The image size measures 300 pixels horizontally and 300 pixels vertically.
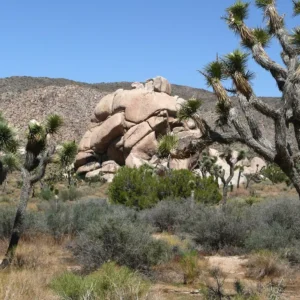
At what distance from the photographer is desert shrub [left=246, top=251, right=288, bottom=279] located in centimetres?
1036

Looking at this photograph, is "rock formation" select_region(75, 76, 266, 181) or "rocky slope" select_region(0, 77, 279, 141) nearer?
"rock formation" select_region(75, 76, 266, 181)

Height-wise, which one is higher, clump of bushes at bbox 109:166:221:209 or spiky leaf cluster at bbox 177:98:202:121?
spiky leaf cluster at bbox 177:98:202:121

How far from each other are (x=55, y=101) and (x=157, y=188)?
50.8 meters

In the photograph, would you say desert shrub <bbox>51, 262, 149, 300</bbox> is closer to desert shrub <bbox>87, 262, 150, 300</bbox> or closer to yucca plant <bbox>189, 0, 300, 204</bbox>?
desert shrub <bbox>87, 262, 150, 300</bbox>

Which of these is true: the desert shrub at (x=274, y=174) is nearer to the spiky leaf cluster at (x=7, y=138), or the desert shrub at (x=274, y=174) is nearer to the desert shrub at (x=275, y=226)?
the desert shrub at (x=275, y=226)

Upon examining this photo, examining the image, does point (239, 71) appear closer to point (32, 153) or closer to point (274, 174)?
point (32, 153)

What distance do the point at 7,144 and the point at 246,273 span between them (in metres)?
5.83

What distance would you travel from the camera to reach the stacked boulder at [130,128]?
46000mm

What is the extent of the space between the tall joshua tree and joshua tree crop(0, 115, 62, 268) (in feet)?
11.7

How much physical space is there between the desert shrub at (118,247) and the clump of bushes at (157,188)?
37.4 ft

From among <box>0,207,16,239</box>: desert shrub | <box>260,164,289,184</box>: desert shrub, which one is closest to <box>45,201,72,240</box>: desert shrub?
<box>0,207,16,239</box>: desert shrub

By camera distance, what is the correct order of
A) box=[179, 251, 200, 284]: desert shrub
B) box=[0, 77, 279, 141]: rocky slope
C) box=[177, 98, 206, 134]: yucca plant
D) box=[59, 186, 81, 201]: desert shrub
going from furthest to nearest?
box=[0, 77, 279, 141]: rocky slope, box=[59, 186, 81, 201]: desert shrub, box=[179, 251, 200, 284]: desert shrub, box=[177, 98, 206, 134]: yucca plant

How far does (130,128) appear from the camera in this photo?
47.2 meters

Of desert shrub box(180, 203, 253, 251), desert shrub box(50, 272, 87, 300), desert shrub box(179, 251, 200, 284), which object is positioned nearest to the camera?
desert shrub box(50, 272, 87, 300)
